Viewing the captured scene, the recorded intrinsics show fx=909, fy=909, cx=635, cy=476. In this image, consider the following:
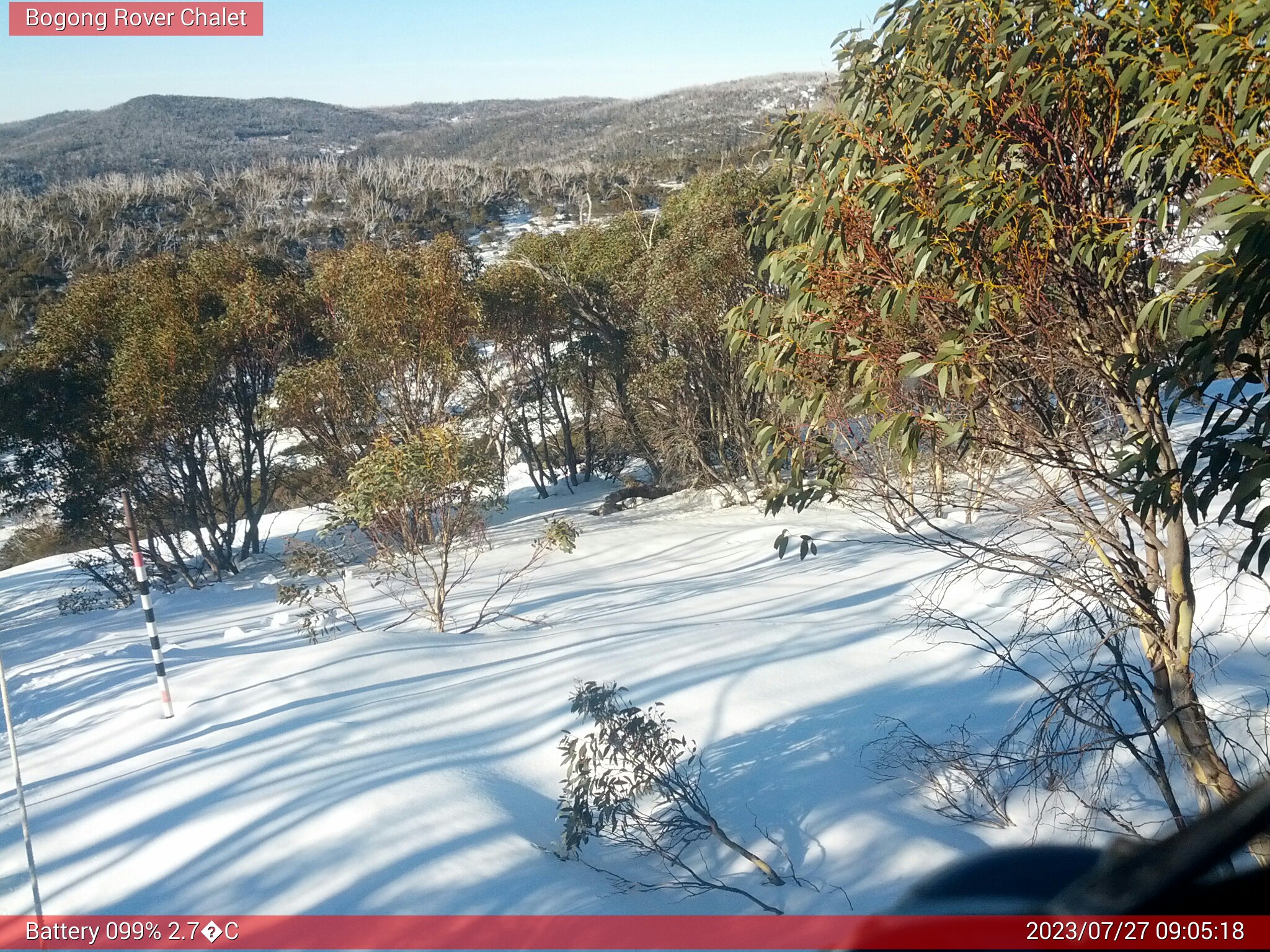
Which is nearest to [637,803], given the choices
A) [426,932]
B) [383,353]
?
[426,932]

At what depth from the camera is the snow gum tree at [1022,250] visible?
110 inches

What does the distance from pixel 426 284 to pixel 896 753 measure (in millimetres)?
13120

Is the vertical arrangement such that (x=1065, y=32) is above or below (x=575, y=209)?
below

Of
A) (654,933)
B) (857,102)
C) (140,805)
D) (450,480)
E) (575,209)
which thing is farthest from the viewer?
(575,209)

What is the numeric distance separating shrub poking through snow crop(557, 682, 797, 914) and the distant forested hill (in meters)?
30.0

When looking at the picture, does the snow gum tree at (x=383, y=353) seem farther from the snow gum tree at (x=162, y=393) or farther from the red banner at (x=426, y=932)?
the red banner at (x=426, y=932)

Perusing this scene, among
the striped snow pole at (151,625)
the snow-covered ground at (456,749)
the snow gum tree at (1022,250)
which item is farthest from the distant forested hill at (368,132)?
the snow gum tree at (1022,250)

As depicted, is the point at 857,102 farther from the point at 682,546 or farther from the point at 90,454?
the point at 90,454

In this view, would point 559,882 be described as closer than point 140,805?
Yes

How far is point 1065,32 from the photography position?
2986mm

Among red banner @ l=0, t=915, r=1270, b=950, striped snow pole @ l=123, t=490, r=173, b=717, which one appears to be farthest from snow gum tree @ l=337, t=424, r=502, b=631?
red banner @ l=0, t=915, r=1270, b=950

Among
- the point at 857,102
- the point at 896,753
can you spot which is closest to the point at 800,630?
Result: the point at 896,753

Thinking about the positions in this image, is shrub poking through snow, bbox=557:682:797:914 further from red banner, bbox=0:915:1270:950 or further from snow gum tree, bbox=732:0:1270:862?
snow gum tree, bbox=732:0:1270:862

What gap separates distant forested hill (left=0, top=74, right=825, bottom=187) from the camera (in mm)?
42938
